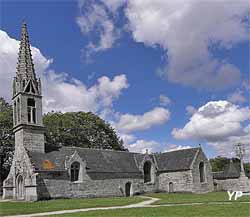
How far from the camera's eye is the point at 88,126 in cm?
5628

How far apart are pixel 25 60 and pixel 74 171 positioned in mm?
13468

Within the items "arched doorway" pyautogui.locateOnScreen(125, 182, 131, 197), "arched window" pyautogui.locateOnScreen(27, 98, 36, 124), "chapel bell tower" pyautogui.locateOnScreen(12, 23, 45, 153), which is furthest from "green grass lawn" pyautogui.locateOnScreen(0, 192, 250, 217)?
"arched doorway" pyautogui.locateOnScreen(125, 182, 131, 197)

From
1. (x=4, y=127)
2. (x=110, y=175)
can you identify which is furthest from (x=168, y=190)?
(x=4, y=127)

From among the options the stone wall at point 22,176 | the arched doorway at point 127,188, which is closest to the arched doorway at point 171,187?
the arched doorway at point 127,188

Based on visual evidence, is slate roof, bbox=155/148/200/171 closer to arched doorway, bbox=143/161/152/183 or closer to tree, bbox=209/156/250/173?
arched doorway, bbox=143/161/152/183

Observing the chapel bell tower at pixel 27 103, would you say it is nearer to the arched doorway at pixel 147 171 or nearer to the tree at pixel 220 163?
the arched doorway at pixel 147 171

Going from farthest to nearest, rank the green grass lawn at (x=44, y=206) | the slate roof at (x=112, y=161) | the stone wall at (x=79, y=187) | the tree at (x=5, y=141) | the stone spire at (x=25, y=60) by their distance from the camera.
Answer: the tree at (x=5, y=141)
the stone spire at (x=25, y=60)
the slate roof at (x=112, y=161)
the stone wall at (x=79, y=187)
the green grass lawn at (x=44, y=206)

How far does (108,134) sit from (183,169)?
1905 cm

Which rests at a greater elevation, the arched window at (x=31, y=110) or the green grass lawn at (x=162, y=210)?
the arched window at (x=31, y=110)

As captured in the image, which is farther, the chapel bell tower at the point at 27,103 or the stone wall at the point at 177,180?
the stone wall at the point at 177,180

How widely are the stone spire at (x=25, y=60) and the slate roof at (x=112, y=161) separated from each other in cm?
901

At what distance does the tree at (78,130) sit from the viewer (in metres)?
53.8

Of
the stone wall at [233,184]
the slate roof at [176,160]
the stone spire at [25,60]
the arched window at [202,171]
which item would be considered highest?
the stone spire at [25,60]

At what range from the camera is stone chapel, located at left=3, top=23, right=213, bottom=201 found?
35.0m
